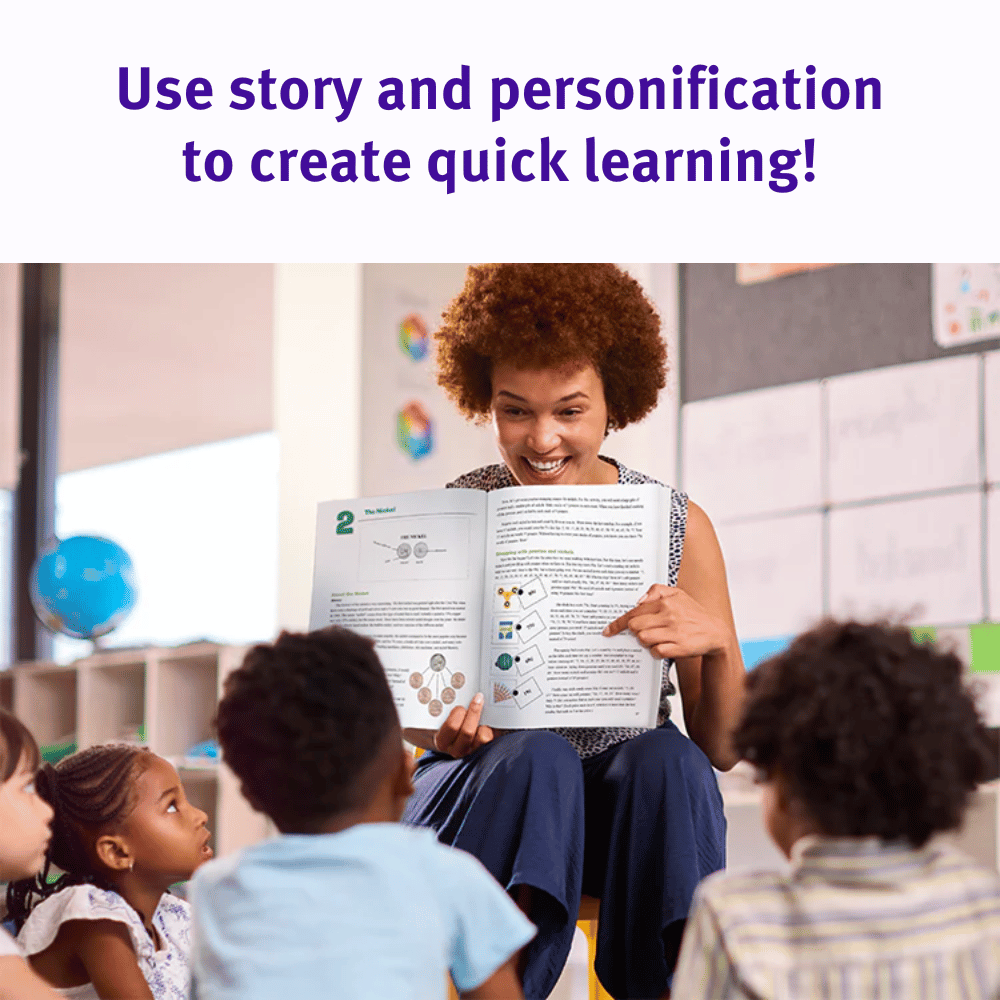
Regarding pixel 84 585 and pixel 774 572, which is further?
pixel 84 585

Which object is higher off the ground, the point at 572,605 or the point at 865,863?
the point at 572,605

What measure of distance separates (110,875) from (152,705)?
6.78 feet

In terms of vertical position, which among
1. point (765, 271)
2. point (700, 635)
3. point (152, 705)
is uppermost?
point (765, 271)

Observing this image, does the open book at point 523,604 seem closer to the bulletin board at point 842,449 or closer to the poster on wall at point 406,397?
the bulletin board at point 842,449

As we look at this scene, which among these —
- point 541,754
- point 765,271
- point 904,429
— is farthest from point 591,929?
point 765,271

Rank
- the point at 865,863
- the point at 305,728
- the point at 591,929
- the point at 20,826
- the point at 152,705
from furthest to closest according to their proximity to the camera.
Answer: the point at 152,705 → the point at 591,929 → the point at 20,826 → the point at 305,728 → the point at 865,863

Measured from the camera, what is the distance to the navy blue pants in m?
1.33

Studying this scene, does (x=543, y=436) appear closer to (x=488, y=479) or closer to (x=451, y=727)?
(x=488, y=479)

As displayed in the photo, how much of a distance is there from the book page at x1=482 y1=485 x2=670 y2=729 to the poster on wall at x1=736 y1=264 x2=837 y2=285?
5.93 ft

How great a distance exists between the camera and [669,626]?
1445 mm

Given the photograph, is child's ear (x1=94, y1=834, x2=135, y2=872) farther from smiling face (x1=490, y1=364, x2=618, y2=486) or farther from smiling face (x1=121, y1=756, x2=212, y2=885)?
smiling face (x1=490, y1=364, x2=618, y2=486)

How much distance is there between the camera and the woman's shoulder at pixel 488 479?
5.91 ft

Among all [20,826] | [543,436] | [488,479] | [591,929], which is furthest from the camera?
[488,479]
